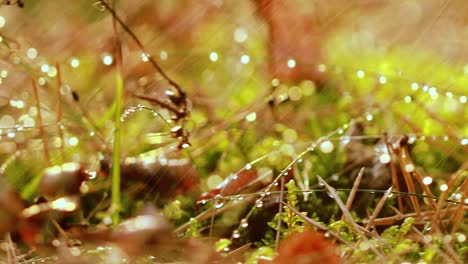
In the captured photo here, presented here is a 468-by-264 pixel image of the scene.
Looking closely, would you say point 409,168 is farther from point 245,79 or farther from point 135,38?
point 245,79

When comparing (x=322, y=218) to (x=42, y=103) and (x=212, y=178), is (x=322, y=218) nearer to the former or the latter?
(x=212, y=178)

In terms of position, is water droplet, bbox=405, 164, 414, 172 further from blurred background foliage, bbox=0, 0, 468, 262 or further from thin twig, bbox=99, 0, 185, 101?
thin twig, bbox=99, 0, 185, 101

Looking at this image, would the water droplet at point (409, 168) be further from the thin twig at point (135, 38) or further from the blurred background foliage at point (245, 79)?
the thin twig at point (135, 38)

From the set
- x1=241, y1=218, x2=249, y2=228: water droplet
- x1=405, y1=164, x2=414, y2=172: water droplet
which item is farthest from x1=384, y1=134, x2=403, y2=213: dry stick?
x1=241, y1=218, x2=249, y2=228: water droplet

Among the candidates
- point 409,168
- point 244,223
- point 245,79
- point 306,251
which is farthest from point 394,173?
point 245,79

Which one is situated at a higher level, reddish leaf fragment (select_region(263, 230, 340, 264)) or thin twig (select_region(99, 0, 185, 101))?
thin twig (select_region(99, 0, 185, 101))

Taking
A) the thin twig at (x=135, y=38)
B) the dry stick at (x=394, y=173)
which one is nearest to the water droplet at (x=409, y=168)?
the dry stick at (x=394, y=173)

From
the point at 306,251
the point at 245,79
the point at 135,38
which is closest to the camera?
the point at 306,251

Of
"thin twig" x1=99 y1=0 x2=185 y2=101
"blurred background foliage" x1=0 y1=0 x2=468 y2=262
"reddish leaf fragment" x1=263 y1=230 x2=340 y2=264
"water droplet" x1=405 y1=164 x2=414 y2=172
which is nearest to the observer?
"reddish leaf fragment" x1=263 y1=230 x2=340 y2=264

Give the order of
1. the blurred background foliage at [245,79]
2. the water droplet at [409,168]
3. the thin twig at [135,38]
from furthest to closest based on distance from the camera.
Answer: the blurred background foliage at [245,79] → the water droplet at [409,168] → the thin twig at [135,38]

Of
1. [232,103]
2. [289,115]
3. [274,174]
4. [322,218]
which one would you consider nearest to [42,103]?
[232,103]

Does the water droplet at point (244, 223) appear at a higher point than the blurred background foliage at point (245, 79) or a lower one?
lower
